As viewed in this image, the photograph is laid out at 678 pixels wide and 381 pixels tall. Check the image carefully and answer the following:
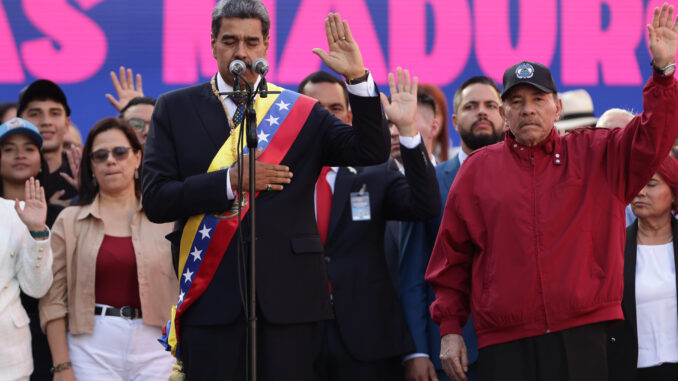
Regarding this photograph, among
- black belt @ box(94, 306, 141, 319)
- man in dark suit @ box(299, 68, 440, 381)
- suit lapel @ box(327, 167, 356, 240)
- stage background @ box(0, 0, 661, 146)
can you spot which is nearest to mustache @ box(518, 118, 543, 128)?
man in dark suit @ box(299, 68, 440, 381)

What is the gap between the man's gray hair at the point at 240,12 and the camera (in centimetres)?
362

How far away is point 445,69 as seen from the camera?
7672mm

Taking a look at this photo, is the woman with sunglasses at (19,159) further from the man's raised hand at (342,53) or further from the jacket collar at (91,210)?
the man's raised hand at (342,53)

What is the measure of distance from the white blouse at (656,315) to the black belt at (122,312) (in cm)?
255

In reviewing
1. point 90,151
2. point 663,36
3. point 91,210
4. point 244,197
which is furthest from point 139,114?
point 663,36

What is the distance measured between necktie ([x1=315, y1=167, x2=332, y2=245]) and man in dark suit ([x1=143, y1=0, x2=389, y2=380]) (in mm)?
994

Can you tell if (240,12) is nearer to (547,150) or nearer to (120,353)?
(547,150)

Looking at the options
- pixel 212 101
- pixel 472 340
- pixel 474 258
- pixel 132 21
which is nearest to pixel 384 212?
pixel 472 340

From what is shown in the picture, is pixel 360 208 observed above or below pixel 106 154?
below

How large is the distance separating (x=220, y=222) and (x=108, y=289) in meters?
1.65

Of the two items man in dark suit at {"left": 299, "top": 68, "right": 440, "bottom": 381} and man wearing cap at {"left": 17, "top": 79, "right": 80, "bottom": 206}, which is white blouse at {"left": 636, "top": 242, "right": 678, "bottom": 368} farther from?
man wearing cap at {"left": 17, "top": 79, "right": 80, "bottom": 206}

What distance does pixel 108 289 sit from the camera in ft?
16.1

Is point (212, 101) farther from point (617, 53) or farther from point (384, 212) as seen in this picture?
point (617, 53)

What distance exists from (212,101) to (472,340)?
1.81 m
